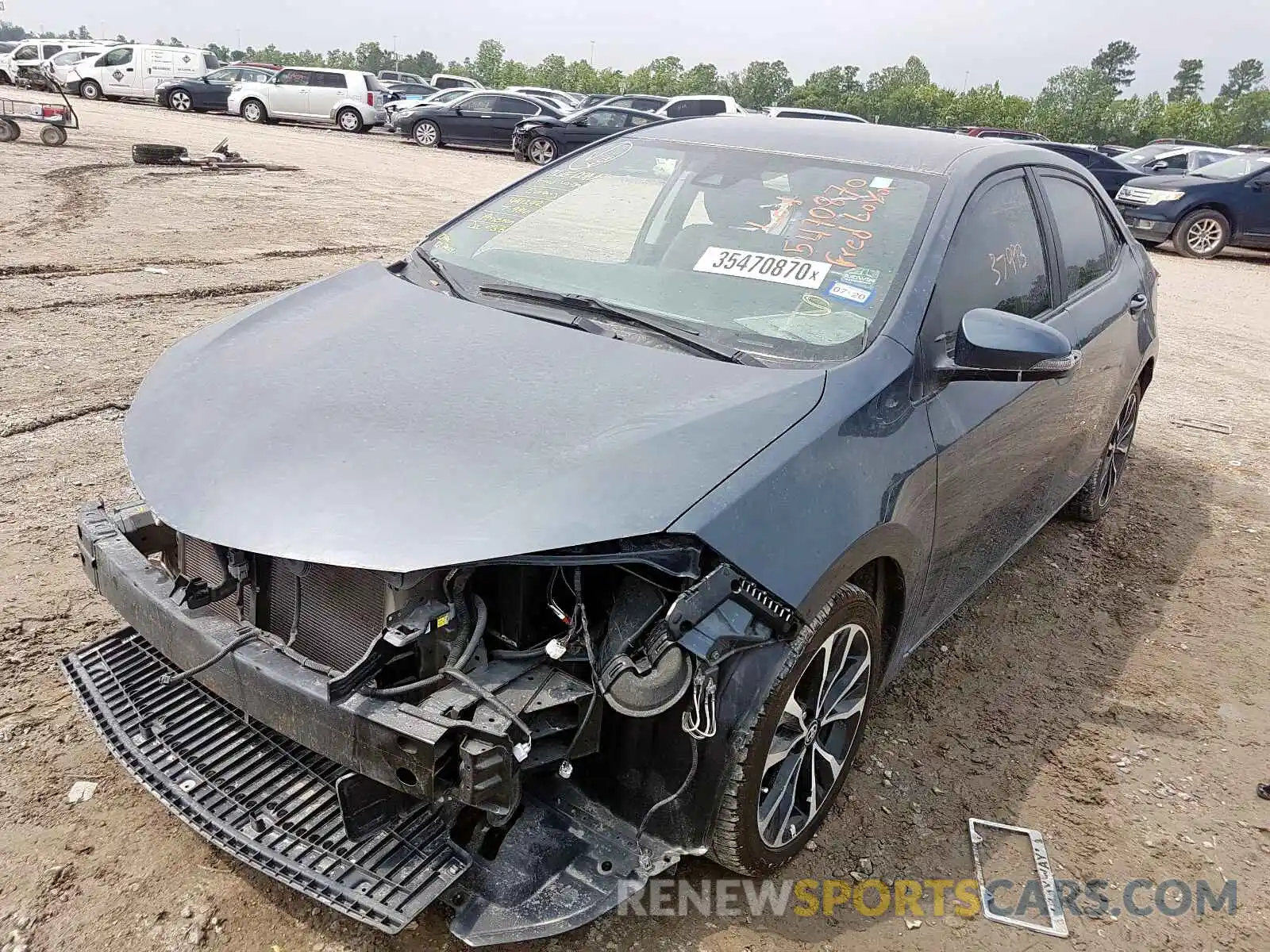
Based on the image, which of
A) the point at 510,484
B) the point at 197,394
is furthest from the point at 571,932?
the point at 197,394

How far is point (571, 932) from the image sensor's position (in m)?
2.33

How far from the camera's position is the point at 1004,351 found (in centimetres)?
267

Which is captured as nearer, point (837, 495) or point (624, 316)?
point (837, 495)

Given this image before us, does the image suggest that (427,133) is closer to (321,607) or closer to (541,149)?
(541,149)

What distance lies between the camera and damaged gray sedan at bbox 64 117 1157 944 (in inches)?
80.5

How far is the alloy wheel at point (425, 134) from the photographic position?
79.3 feet

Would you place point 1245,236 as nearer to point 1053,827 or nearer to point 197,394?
point 1053,827

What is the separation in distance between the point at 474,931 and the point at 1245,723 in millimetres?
2859

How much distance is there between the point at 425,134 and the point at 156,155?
35.5 feet

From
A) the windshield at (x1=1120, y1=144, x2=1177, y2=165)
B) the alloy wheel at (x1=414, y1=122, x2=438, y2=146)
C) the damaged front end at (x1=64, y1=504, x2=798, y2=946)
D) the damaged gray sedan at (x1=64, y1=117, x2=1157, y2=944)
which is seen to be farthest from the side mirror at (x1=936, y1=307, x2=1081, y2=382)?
the alloy wheel at (x1=414, y1=122, x2=438, y2=146)

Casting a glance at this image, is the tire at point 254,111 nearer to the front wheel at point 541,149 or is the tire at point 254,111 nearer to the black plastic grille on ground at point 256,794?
the front wheel at point 541,149

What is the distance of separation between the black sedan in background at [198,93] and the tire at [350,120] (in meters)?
2.69

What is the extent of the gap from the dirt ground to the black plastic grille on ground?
10.4 inches

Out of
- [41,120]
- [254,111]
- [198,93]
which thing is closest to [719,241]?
[41,120]
